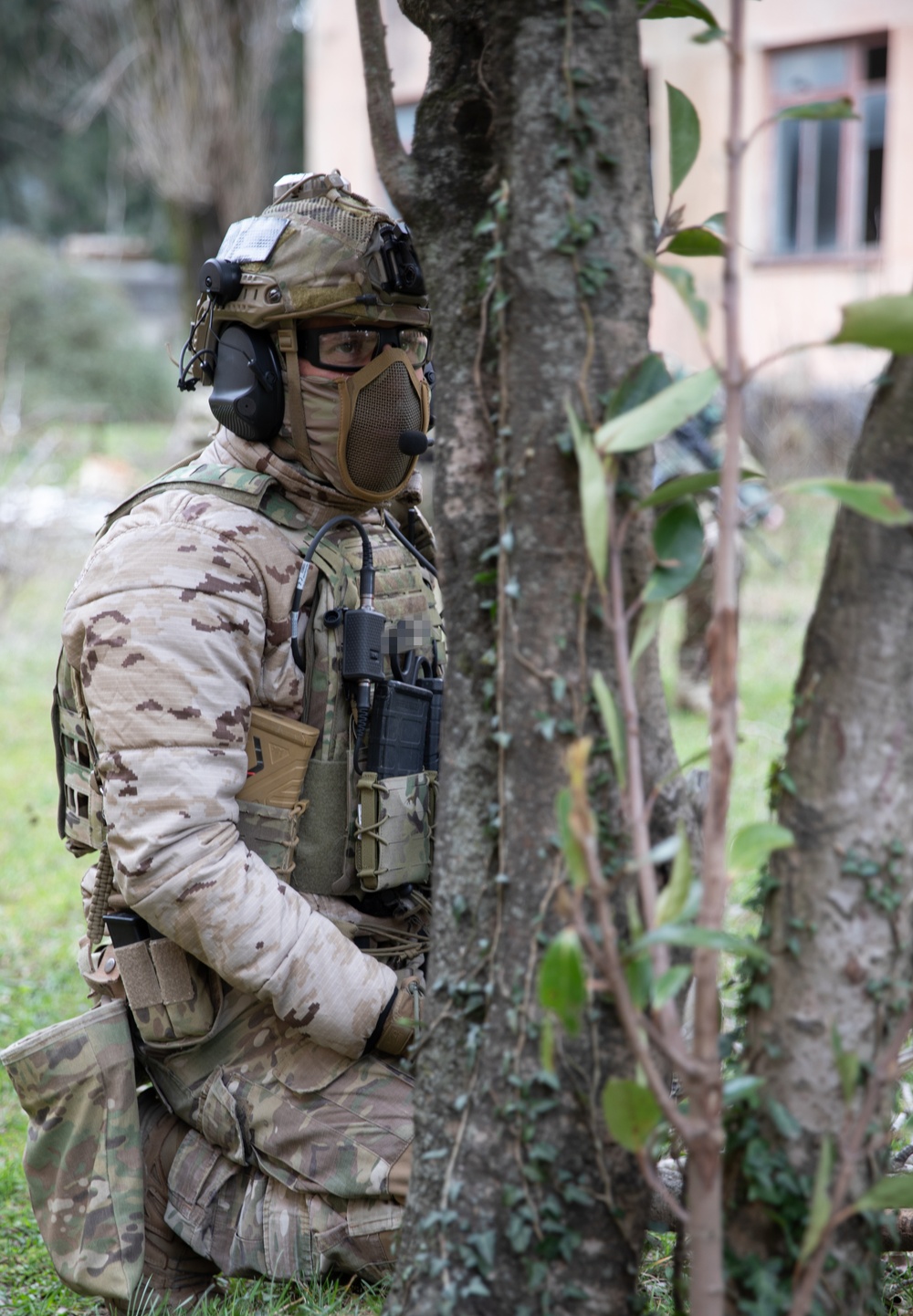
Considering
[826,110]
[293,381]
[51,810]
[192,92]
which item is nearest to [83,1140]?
[293,381]

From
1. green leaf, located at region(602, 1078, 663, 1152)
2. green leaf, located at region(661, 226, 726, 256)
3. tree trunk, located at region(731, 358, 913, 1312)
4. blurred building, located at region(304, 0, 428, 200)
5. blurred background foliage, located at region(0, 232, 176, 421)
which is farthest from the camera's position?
blurred background foliage, located at region(0, 232, 176, 421)

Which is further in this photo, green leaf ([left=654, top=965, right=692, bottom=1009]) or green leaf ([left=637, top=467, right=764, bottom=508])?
green leaf ([left=637, top=467, right=764, bottom=508])

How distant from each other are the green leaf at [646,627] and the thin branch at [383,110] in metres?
0.63

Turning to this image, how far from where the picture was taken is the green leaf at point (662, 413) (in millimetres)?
1409

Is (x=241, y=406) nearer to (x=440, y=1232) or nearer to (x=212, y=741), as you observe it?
(x=212, y=741)

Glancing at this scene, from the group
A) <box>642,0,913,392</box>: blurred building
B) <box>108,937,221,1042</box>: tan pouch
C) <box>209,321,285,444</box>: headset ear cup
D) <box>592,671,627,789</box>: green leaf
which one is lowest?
<box>108,937,221,1042</box>: tan pouch

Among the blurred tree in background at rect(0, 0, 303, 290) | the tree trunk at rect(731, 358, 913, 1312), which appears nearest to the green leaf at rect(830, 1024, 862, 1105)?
the tree trunk at rect(731, 358, 913, 1312)

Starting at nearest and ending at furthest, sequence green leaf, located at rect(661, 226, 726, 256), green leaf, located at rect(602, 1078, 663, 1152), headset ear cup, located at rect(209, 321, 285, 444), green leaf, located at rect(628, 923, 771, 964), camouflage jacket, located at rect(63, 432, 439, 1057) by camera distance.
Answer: green leaf, located at rect(628, 923, 771, 964) < green leaf, located at rect(602, 1078, 663, 1152) < green leaf, located at rect(661, 226, 726, 256) < camouflage jacket, located at rect(63, 432, 439, 1057) < headset ear cup, located at rect(209, 321, 285, 444)

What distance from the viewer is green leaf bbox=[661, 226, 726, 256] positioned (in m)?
1.64

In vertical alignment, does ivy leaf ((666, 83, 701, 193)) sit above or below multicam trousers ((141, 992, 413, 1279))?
above

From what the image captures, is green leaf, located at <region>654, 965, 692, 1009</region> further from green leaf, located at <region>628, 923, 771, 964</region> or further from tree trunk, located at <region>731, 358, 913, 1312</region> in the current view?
tree trunk, located at <region>731, 358, 913, 1312</region>

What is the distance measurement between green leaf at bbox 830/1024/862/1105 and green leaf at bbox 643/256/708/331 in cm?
78

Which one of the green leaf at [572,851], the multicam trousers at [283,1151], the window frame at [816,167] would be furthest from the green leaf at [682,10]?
the window frame at [816,167]

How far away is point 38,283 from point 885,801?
64.4 ft
